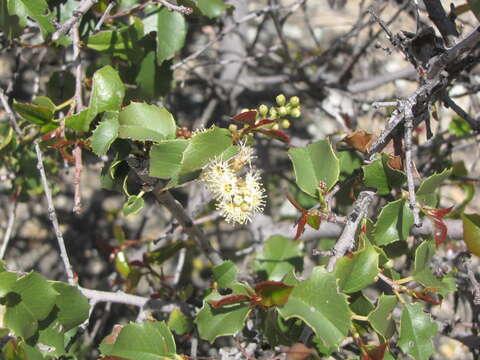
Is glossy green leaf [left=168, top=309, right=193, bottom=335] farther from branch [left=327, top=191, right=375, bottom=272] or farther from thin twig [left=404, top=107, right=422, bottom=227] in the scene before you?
thin twig [left=404, top=107, right=422, bottom=227]

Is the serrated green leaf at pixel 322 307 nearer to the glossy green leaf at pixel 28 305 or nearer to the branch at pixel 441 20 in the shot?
the glossy green leaf at pixel 28 305

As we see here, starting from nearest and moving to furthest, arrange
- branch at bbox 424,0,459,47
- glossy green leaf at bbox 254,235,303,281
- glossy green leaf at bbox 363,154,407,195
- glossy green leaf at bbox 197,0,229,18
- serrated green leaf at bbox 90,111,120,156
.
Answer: serrated green leaf at bbox 90,111,120,156
glossy green leaf at bbox 363,154,407,195
branch at bbox 424,0,459,47
glossy green leaf at bbox 197,0,229,18
glossy green leaf at bbox 254,235,303,281

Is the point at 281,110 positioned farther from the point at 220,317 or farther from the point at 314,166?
the point at 220,317

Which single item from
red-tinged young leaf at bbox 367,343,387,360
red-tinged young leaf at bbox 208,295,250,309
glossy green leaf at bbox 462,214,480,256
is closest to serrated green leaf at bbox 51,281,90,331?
red-tinged young leaf at bbox 208,295,250,309

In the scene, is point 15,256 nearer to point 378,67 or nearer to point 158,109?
Answer: point 158,109

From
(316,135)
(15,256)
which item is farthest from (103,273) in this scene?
(316,135)
